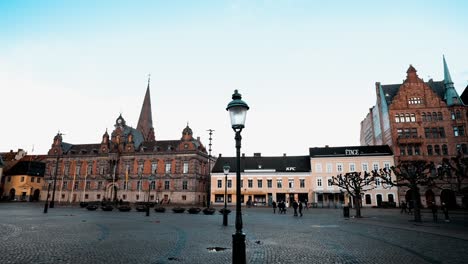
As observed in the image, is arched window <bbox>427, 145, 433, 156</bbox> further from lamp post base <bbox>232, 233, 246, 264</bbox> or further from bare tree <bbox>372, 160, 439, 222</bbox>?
lamp post base <bbox>232, 233, 246, 264</bbox>

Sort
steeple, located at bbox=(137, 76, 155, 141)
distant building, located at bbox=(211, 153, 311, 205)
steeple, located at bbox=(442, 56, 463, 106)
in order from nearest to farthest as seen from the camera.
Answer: steeple, located at bbox=(442, 56, 463, 106) → distant building, located at bbox=(211, 153, 311, 205) → steeple, located at bbox=(137, 76, 155, 141)

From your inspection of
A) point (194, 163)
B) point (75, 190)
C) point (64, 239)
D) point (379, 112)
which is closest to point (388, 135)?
point (379, 112)

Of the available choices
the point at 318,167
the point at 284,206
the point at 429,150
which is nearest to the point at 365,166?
the point at 318,167

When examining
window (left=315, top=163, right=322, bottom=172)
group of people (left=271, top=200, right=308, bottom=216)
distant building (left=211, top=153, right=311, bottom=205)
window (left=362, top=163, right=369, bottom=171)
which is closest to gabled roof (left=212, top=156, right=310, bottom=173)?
distant building (left=211, top=153, right=311, bottom=205)

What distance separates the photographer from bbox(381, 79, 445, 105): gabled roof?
179 feet

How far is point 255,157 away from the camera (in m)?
63.1

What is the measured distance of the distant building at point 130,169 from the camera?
61.3 meters

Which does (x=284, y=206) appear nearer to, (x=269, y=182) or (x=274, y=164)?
(x=269, y=182)

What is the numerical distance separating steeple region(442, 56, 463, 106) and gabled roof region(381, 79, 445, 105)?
140 cm

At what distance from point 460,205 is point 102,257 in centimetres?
5515

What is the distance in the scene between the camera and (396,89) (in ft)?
188

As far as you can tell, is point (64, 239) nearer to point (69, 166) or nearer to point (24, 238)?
point (24, 238)

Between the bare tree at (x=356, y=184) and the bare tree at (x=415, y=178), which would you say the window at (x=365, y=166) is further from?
the bare tree at (x=415, y=178)

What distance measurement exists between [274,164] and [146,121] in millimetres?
41136
